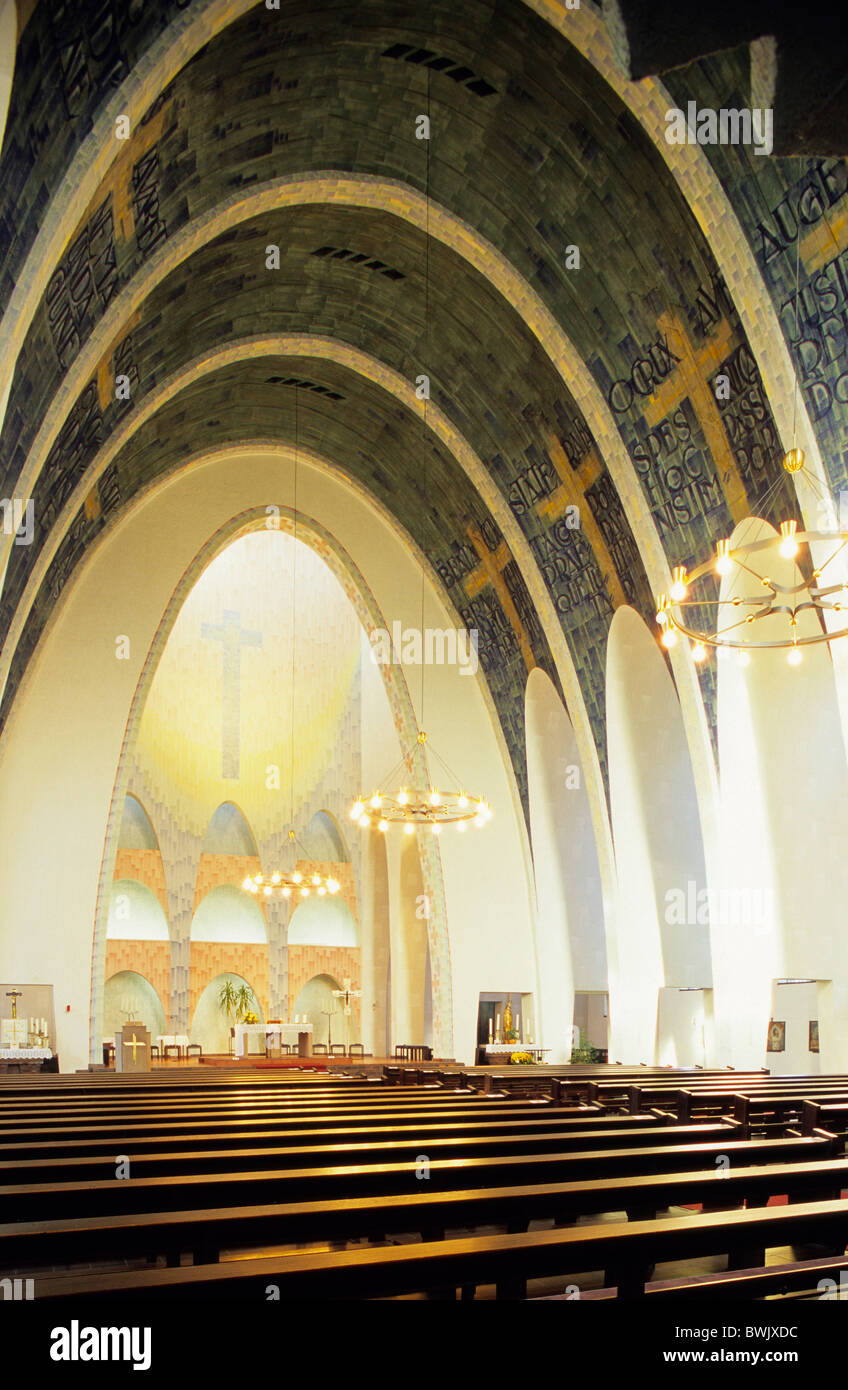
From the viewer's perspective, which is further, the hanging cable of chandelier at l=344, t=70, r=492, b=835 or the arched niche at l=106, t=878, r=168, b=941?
the arched niche at l=106, t=878, r=168, b=941

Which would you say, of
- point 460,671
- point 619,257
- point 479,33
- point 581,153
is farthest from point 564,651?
point 479,33

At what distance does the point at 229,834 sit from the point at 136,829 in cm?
233

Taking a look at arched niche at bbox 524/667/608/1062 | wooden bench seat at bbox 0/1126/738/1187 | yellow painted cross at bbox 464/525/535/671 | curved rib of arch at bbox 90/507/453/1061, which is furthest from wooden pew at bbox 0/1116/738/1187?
arched niche at bbox 524/667/608/1062

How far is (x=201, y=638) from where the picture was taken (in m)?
25.9

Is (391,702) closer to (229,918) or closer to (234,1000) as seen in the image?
(229,918)

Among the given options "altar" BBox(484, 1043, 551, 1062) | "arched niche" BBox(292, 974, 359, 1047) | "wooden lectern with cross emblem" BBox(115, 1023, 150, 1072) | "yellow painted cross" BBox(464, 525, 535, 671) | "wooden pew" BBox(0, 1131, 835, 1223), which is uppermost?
"yellow painted cross" BBox(464, 525, 535, 671)

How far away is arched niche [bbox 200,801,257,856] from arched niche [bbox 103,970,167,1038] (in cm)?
345

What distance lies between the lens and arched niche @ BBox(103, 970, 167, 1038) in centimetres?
2431

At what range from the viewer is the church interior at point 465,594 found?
306 centimetres

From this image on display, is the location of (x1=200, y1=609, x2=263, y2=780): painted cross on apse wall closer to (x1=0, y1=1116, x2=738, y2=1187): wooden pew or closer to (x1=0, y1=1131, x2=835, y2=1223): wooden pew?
(x1=0, y1=1116, x2=738, y2=1187): wooden pew

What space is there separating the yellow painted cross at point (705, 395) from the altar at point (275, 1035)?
1317cm

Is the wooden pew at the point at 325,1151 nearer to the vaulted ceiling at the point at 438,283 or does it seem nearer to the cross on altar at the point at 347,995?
the vaulted ceiling at the point at 438,283

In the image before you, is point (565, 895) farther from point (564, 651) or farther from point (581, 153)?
point (581, 153)

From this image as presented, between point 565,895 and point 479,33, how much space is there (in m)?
12.8
